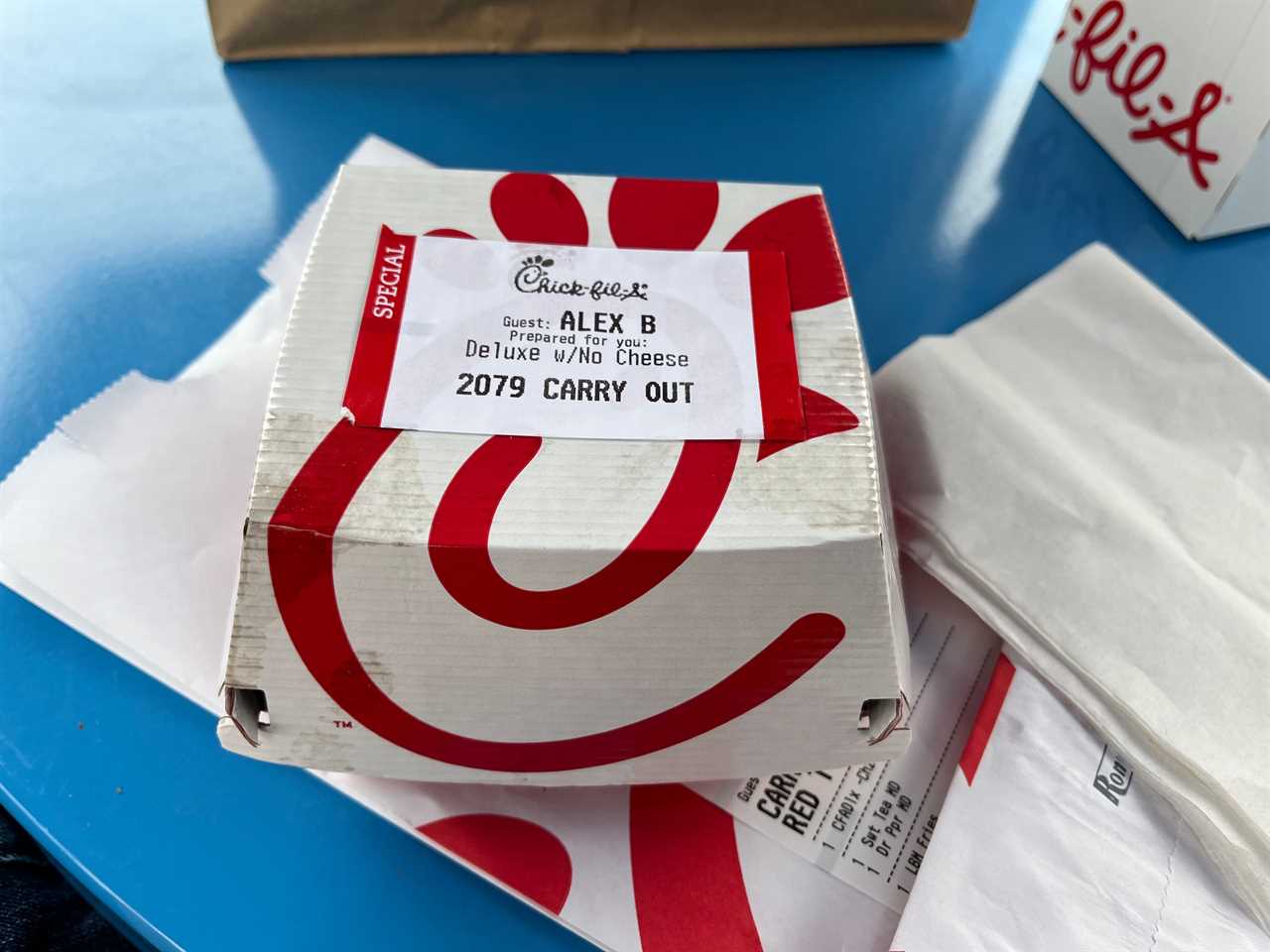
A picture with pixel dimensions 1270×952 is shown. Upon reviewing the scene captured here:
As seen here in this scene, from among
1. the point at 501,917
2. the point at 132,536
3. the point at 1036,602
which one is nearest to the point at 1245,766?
the point at 1036,602

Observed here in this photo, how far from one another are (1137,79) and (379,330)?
535mm

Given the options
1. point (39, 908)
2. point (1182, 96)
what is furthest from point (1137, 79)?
point (39, 908)

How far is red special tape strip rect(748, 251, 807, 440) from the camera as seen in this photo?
1.24ft

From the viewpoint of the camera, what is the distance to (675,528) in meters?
0.35

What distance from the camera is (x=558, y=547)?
339 millimetres

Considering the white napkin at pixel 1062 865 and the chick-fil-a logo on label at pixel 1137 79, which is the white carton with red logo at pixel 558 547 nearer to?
the white napkin at pixel 1062 865

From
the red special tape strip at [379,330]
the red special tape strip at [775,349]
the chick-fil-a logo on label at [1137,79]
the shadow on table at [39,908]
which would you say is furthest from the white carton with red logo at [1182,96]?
the shadow on table at [39,908]

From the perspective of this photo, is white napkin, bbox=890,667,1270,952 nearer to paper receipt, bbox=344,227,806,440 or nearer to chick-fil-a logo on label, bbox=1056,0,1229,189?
paper receipt, bbox=344,227,806,440

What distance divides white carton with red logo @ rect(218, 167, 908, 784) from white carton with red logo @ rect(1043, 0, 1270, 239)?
1.12 ft

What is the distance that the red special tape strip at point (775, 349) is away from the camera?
14.9 inches

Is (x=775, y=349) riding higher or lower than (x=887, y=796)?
higher

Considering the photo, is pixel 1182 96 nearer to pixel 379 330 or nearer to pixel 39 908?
pixel 379 330

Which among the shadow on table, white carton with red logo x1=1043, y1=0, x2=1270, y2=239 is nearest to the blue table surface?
white carton with red logo x1=1043, y1=0, x2=1270, y2=239

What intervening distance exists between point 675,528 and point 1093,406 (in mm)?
307
